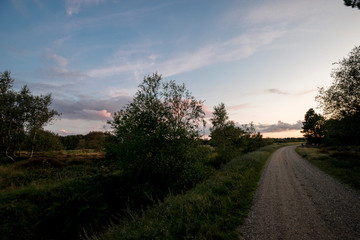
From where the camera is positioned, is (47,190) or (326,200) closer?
(326,200)

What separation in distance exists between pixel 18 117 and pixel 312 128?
9371cm

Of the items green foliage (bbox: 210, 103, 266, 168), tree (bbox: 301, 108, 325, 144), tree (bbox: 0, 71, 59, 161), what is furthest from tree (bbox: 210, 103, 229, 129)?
tree (bbox: 301, 108, 325, 144)

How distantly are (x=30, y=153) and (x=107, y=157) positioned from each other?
1676 cm

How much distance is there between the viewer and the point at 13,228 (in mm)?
10508

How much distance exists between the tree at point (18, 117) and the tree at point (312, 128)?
89411 millimetres

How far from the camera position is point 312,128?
6656 centimetres

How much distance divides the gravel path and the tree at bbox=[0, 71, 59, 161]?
3166cm

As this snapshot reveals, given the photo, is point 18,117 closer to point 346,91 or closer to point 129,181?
point 129,181

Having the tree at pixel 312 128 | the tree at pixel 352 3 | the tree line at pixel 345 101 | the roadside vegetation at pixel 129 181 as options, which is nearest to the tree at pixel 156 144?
the roadside vegetation at pixel 129 181

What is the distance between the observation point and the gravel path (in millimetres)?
5578

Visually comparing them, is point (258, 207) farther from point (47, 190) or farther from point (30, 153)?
point (30, 153)

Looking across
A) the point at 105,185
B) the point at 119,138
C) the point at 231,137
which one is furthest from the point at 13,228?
the point at 231,137

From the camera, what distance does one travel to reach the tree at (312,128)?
64.1m

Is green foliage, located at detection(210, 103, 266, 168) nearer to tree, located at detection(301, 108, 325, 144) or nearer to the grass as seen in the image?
the grass
